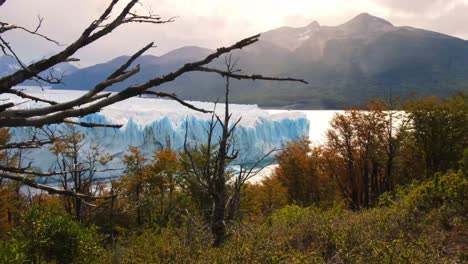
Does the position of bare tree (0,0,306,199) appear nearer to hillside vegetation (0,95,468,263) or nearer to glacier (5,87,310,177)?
hillside vegetation (0,95,468,263)

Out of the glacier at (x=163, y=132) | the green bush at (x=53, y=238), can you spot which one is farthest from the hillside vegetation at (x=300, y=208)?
the glacier at (x=163, y=132)

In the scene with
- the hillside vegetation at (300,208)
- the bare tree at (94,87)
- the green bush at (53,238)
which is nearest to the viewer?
the bare tree at (94,87)

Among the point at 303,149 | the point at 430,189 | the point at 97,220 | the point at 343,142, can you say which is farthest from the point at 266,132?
the point at 430,189

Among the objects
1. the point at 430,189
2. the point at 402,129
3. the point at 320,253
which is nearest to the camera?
the point at 320,253

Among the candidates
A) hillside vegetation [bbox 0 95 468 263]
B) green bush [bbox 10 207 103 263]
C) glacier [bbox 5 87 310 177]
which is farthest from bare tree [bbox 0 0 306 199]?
glacier [bbox 5 87 310 177]

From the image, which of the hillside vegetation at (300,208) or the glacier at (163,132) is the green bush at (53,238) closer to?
the hillside vegetation at (300,208)

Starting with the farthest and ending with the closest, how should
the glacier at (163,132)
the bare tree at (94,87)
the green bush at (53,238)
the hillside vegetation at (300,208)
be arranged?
the glacier at (163,132)
the green bush at (53,238)
the hillside vegetation at (300,208)
the bare tree at (94,87)

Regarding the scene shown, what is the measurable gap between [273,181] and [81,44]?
35805 mm

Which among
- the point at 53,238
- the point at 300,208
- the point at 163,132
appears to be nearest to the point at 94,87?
the point at 53,238

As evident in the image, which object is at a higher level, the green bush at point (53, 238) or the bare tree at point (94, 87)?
the bare tree at point (94, 87)

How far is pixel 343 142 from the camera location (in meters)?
33.4

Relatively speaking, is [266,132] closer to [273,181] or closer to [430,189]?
[273,181]

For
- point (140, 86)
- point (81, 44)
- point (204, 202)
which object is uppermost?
point (81, 44)

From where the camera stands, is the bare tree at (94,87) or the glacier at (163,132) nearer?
the bare tree at (94,87)
